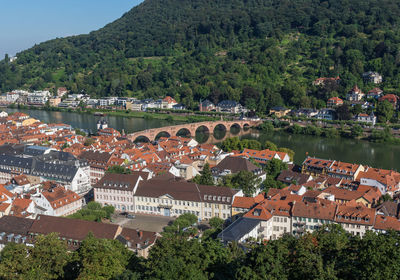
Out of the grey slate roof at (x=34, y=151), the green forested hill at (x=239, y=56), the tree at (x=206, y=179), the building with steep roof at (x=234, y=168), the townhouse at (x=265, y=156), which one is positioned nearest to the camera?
the tree at (x=206, y=179)

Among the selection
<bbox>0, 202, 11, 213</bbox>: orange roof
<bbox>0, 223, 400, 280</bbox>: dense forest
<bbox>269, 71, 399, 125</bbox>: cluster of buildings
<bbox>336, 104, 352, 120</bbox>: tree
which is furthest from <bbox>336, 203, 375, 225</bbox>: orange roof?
<bbox>336, 104, 352, 120</bbox>: tree

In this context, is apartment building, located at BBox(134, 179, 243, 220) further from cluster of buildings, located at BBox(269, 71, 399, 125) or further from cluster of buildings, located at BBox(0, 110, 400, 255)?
cluster of buildings, located at BBox(269, 71, 399, 125)

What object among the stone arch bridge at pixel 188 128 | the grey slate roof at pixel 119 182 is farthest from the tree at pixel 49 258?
the stone arch bridge at pixel 188 128

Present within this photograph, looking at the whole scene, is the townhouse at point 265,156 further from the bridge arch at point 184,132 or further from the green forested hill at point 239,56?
the green forested hill at point 239,56

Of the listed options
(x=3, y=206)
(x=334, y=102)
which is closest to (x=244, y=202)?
(x=3, y=206)

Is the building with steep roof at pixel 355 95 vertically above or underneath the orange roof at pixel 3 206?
underneath

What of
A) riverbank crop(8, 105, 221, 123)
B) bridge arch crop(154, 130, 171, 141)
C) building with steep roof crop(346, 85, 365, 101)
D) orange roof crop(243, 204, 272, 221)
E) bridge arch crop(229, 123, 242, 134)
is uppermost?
orange roof crop(243, 204, 272, 221)

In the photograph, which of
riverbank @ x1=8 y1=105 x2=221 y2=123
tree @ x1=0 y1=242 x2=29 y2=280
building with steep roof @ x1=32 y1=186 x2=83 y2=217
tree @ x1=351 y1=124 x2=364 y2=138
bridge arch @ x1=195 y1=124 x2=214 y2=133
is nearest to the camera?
tree @ x1=0 y1=242 x2=29 y2=280
